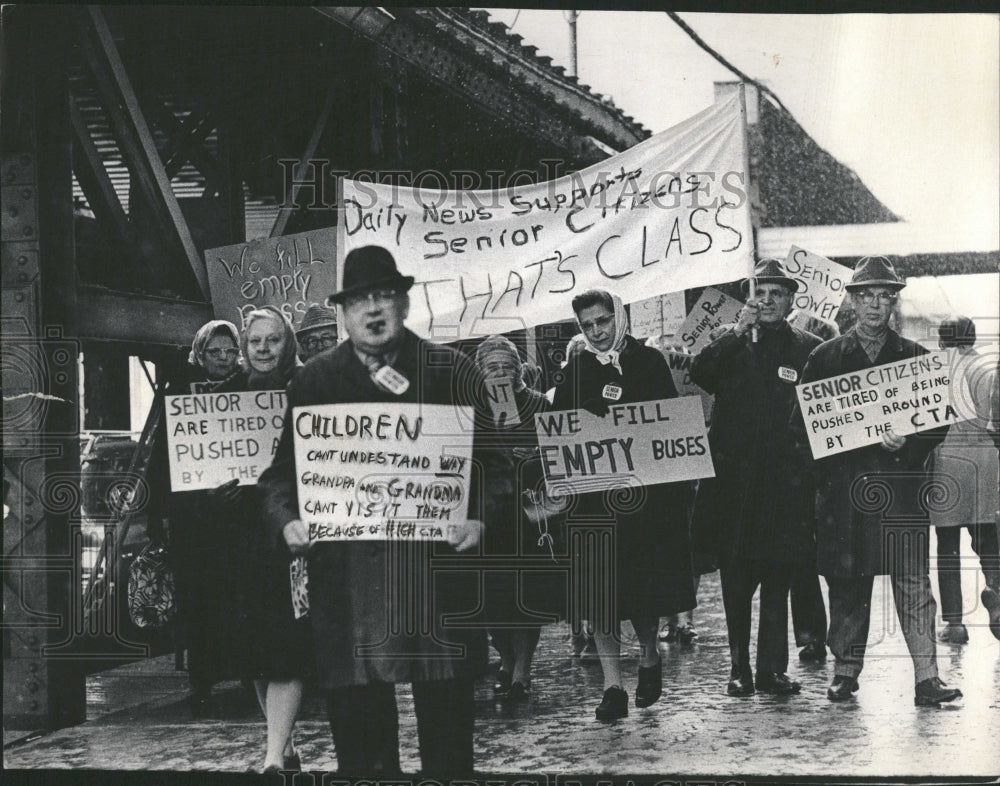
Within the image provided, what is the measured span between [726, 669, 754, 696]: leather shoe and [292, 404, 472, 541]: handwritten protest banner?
6.71 feet

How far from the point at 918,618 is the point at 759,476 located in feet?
3.76

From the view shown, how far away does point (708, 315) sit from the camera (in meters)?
8.07

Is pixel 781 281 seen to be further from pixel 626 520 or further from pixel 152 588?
pixel 152 588

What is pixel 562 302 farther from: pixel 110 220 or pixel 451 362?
pixel 110 220

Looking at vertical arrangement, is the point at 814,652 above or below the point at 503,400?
below

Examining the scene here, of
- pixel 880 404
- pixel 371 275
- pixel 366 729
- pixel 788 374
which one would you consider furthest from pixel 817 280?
pixel 366 729

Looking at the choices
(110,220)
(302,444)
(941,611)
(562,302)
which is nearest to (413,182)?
(562,302)

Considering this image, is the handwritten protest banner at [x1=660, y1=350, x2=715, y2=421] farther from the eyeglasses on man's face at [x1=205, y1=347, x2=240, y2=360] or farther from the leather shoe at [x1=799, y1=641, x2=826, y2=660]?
the eyeglasses on man's face at [x1=205, y1=347, x2=240, y2=360]

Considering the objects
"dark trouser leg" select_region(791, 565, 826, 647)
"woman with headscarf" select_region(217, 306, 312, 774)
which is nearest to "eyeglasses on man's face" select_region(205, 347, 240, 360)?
"woman with headscarf" select_region(217, 306, 312, 774)

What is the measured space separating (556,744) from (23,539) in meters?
3.12

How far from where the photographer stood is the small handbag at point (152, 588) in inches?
308

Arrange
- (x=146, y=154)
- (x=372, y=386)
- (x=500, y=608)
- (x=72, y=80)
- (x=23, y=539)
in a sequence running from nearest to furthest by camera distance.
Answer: (x=372, y=386)
(x=500, y=608)
(x=23, y=539)
(x=146, y=154)
(x=72, y=80)

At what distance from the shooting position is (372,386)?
6.52 metres

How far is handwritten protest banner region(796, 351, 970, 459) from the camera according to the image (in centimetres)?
744
